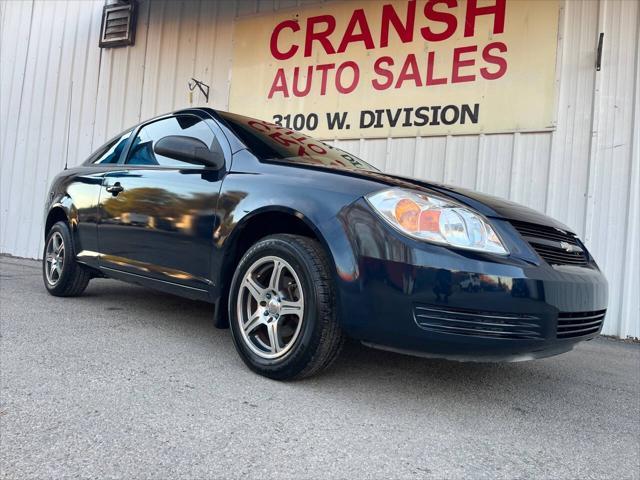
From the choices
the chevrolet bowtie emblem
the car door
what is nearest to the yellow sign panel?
the chevrolet bowtie emblem

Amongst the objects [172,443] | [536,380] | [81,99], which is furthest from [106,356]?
[81,99]

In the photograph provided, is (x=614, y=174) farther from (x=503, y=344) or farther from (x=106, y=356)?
(x=106, y=356)

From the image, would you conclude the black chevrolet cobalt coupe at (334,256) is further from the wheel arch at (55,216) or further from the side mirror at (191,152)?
the wheel arch at (55,216)

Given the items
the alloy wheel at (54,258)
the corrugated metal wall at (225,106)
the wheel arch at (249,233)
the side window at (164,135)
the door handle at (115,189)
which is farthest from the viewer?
the corrugated metal wall at (225,106)

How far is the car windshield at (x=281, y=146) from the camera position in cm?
287

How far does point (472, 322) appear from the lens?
2033 millimetres

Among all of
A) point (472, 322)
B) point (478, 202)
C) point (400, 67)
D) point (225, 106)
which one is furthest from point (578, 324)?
point (225, 106)

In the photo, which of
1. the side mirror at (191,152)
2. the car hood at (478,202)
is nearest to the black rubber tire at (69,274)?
the side mirror at (191,152)

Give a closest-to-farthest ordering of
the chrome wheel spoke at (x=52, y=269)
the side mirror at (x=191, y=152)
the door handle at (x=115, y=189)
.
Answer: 1. the side mirror at (x=191, y=152)
2. the door handle at (x=115, y=189)
3. the chrome wheel spoke at (x=52, y=269)

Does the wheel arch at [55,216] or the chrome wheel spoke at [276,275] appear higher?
the wheel arch at [55,216]

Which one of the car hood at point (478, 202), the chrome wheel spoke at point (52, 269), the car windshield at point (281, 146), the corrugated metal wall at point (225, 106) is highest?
the corrugated metal wall at point (225, 106)

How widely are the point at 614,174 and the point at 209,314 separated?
12.9ft

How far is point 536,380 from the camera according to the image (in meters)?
2.89

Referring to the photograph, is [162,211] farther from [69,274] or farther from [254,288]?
[69,274]
